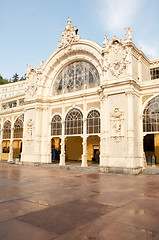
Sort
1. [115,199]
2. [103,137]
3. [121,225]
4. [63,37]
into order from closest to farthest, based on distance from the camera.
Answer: [121,225]
[115,199]
[103,137]
[63,37]

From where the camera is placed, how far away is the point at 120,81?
19750mm

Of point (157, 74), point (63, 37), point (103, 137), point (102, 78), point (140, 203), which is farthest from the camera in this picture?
point (63, 37)

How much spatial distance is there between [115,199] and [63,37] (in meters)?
22.9

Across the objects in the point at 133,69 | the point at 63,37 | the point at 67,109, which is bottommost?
the point at 67,109

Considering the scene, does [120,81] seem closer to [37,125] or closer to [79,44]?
[79,44]

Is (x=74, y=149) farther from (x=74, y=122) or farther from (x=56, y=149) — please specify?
(x=74, y=122)

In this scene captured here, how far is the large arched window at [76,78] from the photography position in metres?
24.3

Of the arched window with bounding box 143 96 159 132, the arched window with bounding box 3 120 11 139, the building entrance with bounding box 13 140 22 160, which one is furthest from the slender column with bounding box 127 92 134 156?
the building entrance with bounding box 13 140 22 160

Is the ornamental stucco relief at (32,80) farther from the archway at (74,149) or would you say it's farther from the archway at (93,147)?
the archway at (93,147)

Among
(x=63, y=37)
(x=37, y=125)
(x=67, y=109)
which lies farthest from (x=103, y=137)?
(x=63, y=37)

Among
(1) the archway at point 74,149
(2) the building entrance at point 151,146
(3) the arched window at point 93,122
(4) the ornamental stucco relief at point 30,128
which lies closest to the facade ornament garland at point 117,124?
(3) the arched window at point 93,122

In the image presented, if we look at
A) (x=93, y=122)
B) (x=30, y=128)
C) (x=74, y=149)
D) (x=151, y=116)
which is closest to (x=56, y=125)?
(x=30, y=128)

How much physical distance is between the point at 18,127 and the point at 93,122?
14.0m

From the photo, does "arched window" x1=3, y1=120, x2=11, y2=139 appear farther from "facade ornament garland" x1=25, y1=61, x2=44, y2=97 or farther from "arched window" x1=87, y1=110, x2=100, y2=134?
"arched window" x1=87, y1=110, x2=100, y2=134
